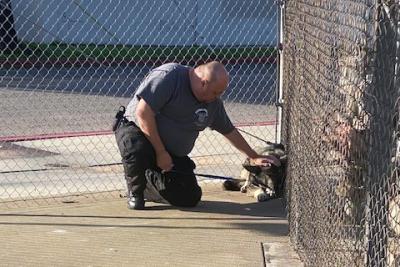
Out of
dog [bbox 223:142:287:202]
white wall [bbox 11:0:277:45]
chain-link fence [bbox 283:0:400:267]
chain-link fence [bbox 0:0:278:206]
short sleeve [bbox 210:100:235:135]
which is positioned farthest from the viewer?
white wall [bbox 11:0:277:45]

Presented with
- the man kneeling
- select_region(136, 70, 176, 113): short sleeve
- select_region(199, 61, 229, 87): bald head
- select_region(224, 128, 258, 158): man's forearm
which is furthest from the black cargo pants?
select_region(199, 61, 229, 87): bald head

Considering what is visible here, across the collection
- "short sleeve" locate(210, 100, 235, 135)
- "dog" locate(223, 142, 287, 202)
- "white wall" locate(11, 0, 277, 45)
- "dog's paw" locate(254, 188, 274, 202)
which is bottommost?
"white wall" locate(11, 0, 277, 45)

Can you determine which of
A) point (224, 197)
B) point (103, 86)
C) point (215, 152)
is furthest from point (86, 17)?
point (224, 197)

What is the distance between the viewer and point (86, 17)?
857 inches

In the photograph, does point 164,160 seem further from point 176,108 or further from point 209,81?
point 209,81

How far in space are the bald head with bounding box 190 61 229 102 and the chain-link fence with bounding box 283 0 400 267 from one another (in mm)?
613

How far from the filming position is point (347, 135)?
11.1 feet

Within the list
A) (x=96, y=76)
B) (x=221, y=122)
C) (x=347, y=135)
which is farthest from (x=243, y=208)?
(x=96, y=76)

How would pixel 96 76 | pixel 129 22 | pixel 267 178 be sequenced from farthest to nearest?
pixel 129 22
pixel 96 76
pixel 267 178

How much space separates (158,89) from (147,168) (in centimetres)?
64

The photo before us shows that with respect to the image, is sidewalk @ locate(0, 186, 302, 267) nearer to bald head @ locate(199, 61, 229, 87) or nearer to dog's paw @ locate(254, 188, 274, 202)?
dog's paw @ locate(254, 188, 274, 202)

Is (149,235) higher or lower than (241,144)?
lower

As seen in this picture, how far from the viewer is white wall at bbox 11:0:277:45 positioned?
21266mm

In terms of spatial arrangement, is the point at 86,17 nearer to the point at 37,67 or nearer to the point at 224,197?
the point at 37,67
